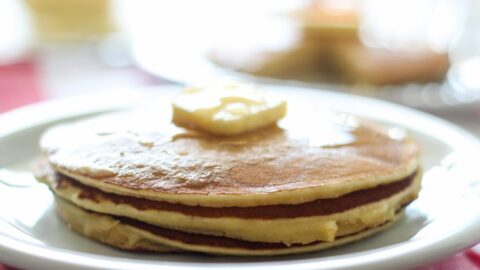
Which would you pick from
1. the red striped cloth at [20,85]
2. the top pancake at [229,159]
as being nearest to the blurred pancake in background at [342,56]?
the red striped cloth at [20,85]

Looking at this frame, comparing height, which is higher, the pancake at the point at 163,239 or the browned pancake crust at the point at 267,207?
the browned pancake crust at the point at 267,207

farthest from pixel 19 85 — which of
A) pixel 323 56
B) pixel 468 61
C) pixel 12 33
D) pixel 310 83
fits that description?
pixel 468 61

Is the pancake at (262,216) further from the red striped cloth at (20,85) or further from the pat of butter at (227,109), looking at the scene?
the red striped cloth at (20,85)

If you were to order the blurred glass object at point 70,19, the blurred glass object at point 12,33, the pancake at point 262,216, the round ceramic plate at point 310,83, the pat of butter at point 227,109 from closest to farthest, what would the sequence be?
the pancake at point 262,216 → the pat of butter at point 227,109 → the round ceramic plate at point 310,83 → the blurred glass object at point 12,33 → the blurred glass object at point 70,19

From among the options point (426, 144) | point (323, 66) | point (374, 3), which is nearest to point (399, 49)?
point (323, 66)

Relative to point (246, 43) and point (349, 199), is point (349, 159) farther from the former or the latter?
point (246, 43)

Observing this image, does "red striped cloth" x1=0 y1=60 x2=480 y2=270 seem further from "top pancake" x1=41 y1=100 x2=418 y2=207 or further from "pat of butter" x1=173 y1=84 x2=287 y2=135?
"pat of butter" x1=173 y1=84 x2=287 y2=135

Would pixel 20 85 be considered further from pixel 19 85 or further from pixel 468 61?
pixel 468 61
